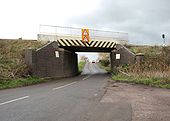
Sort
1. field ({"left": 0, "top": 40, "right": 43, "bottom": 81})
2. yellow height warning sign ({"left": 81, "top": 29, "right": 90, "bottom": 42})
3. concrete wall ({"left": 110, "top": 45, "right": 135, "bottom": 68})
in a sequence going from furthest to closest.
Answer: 1. yellow height warning sign ({"left": 81, "top": 29, "right": 90, "bottom": 42})
2. concrete wall ({"left": 110, "top": 45, "right": 135, "bottom": 68})
3. field ({"left": 0, "top": 40, "right": 43, "bottom": 81})

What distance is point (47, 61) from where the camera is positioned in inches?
965

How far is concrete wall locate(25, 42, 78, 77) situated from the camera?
22.2 m

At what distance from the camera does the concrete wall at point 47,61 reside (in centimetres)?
2223

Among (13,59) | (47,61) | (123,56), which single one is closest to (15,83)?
(13,59)

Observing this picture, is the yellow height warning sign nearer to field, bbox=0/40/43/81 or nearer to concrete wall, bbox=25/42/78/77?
concrete wall, bbox=25/42/78/77

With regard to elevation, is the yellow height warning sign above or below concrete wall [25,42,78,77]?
above

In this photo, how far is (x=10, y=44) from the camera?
27.1 metres

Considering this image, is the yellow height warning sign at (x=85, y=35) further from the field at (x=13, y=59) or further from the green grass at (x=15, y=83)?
the green grass at (x=15, y=83)

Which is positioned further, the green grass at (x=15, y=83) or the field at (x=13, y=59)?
the field at (x=13, y=59)

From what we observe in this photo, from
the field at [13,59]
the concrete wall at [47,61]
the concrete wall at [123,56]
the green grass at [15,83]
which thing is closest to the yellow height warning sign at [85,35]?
the concrete wall at [47,61]

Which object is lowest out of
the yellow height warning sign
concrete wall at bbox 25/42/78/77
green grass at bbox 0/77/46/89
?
green grass at bbox 0/77/46/89

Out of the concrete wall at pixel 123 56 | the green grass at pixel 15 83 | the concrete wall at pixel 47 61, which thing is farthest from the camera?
the concrete wall at pixel 123 56

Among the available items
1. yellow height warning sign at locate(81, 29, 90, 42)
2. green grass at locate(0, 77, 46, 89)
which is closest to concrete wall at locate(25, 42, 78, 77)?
green grass at locate(0, 77, 46, 89)

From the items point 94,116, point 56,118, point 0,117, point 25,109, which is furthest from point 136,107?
point 0,117
